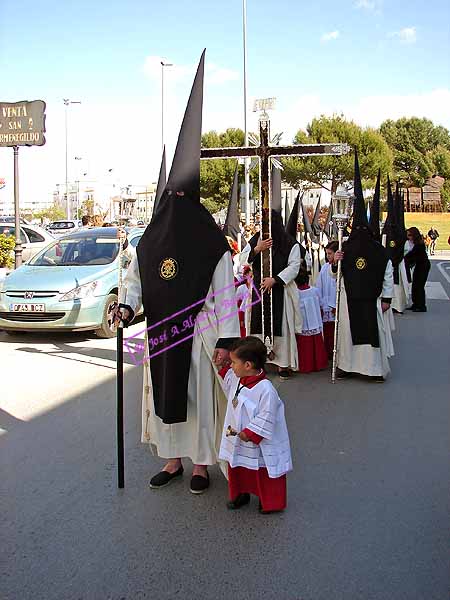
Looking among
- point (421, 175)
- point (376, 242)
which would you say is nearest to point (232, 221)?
point (376, 242)

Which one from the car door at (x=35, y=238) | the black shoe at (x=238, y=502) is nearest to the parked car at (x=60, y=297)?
the black shoe at (x=238, y=502)

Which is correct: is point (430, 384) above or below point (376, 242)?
below

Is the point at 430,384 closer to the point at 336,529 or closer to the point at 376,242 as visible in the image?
the point at 376,242

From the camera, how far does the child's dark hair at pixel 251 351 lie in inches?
160

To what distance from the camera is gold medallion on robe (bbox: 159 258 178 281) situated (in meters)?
4.39

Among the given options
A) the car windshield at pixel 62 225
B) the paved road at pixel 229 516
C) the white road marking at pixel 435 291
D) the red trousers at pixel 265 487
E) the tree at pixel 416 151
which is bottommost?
the paved road at pixel 229 516

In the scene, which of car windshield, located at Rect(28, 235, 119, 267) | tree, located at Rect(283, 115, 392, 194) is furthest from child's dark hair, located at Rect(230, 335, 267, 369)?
tree, located at Rect(283, 115, 392, 194)

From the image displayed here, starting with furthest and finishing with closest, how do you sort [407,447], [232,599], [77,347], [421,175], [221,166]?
1. [421,175]
2. [221,166]
3. [77,347]
4. [407,447]
5. [232,599]

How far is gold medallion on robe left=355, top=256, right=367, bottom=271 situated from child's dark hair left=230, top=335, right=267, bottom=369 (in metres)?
3.99

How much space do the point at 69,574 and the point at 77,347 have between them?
6.65 meters

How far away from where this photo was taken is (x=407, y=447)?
5461 millimetres

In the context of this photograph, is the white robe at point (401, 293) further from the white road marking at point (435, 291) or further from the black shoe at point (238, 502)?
the black shoe at point (238, 502)

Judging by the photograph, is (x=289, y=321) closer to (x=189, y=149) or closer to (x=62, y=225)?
(x=189, y=149)

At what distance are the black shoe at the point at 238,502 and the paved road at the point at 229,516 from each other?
7cm
